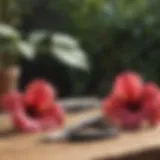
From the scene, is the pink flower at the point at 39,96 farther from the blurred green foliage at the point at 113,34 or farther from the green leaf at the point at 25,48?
the blurred green foliage at the point at 113,34

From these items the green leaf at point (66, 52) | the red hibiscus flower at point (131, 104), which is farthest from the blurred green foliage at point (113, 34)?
the red hibiscus flower at point (131, 104)

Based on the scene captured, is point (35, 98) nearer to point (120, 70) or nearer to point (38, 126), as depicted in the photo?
point (38, 126)

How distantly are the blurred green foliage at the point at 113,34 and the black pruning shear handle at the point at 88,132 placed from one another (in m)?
0.46

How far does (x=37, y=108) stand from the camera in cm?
115

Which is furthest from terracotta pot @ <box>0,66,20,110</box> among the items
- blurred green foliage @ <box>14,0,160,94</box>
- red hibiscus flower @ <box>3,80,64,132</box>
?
blurred green foliage @ <box>14,0,160,94</box>

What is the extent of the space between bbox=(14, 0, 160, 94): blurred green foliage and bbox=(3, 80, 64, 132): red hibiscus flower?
0.49 m

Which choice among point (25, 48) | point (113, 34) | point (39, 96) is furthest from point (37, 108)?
point (113, 34)

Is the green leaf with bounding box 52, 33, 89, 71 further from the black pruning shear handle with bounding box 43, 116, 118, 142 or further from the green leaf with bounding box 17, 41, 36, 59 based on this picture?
the black pruning shear handle with bounding box 43, 116, 118, 142

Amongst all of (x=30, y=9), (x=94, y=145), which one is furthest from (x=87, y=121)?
(x=30, y=9)

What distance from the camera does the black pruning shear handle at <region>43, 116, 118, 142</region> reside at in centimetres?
105

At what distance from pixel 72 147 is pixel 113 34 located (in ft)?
2.21

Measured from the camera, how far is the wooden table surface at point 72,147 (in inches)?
36.0

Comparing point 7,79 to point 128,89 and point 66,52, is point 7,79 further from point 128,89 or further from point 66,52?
point 128,89

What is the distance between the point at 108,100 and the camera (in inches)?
46.4
